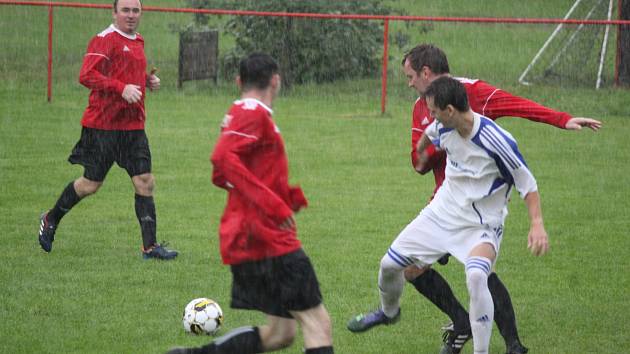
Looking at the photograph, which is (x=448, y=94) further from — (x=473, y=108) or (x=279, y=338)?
(x=279, y=338)

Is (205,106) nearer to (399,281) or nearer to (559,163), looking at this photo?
(559,163)

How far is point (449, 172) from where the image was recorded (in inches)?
216

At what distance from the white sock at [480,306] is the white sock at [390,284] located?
542mm

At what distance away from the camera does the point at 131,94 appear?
771cm

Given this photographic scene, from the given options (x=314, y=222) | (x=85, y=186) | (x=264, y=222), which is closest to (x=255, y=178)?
(x=264, y=222)

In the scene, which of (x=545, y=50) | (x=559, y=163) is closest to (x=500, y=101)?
(x=559, y=163)

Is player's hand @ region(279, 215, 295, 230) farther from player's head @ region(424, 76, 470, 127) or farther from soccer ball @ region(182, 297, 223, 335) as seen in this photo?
soccer ball @ region(182, 297, 223, 335)

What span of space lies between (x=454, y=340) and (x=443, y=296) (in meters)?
0.26

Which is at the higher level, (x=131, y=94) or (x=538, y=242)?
(x=131, y=94)

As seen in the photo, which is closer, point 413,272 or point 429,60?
point 429,60

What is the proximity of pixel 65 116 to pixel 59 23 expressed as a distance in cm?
1339

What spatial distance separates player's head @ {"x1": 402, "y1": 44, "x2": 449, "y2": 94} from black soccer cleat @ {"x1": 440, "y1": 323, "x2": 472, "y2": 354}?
1.39m

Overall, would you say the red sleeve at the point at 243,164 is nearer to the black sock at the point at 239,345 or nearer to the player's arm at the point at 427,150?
the black sock at the point at 239,345

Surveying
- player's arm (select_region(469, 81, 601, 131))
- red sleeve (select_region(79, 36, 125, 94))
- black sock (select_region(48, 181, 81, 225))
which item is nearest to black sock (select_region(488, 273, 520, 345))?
player's arm (select_region(469, 81, 601, 131))
